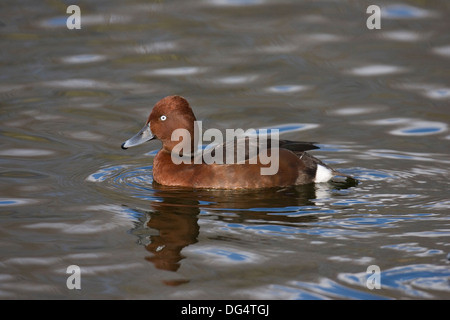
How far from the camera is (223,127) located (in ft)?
34.0

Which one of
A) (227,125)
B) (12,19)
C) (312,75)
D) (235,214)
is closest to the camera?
(235,214)

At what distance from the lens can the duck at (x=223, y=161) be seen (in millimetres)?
8155

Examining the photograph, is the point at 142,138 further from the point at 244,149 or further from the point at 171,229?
the point at 171,229

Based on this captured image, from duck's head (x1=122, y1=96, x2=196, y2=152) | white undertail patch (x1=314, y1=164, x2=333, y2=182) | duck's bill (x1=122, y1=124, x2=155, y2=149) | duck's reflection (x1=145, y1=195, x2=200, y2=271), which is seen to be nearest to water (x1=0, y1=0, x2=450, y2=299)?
duck's reflection (x1=145, y1=195, x2=200, y2=271)

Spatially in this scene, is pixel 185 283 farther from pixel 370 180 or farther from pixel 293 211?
pixel 370 180

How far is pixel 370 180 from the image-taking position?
327 inches

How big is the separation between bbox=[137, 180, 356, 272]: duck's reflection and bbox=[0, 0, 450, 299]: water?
0.03 meters

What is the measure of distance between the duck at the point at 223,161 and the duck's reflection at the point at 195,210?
0.11 metres

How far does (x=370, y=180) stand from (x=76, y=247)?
10.5 feet

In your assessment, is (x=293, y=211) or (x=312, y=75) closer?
(x=293, y=211)

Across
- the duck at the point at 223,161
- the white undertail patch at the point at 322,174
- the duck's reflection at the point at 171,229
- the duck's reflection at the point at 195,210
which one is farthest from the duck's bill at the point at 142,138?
the white undertail patch at the point at 322,174

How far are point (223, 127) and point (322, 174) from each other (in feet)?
7.68
